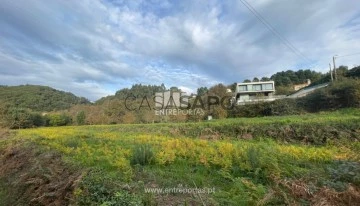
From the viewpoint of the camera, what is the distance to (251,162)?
476 cm

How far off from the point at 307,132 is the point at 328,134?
0.81 m

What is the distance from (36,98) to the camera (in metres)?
53.6

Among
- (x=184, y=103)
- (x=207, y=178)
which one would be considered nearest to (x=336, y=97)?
(x=184, y=103)

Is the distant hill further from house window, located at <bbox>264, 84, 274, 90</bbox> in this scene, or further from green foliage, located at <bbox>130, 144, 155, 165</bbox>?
house window, located at <bbox>264, 84, 274, 90</bbox>

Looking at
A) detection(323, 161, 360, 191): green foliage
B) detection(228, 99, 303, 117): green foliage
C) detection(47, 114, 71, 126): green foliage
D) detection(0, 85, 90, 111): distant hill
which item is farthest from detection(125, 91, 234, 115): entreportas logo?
detection(0, 85, 90, 111): distant hill

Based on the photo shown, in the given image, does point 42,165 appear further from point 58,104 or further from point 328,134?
point 58,104

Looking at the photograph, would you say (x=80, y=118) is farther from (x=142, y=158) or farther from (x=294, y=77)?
(x=294, y=77)

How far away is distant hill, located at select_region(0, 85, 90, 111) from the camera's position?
47.1 metres

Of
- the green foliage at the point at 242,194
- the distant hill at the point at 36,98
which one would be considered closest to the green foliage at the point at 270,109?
the green foliage at the point at 242,194

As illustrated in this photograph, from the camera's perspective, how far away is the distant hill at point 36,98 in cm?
4712

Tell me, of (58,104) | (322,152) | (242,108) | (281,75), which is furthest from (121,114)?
(281,75)

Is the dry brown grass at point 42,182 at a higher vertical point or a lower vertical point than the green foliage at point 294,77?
lower

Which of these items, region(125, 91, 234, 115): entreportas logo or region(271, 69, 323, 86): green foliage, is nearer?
region(125, 91, 234, 115): entreportas logo

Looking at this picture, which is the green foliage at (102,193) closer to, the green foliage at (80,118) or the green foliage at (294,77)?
the green foliage at (80,118)
